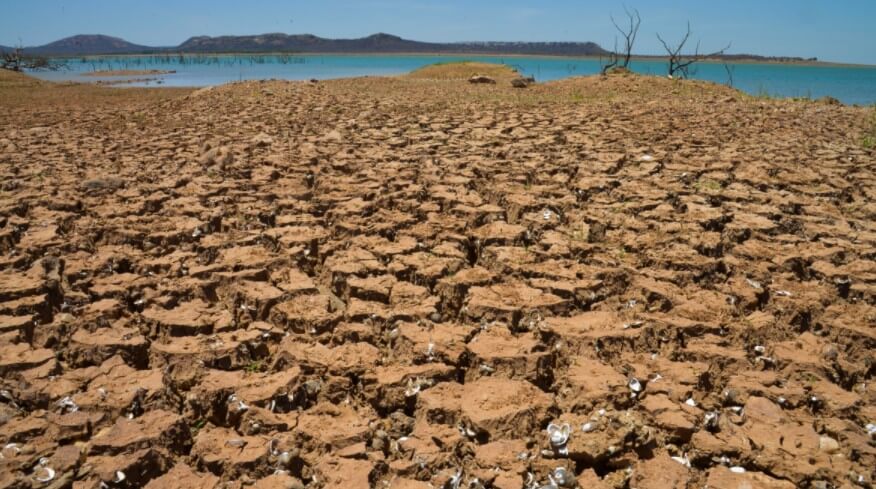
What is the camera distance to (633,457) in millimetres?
1592

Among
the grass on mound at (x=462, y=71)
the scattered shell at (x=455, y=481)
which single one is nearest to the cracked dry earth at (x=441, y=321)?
the scattered shell at (x=455, y=481)

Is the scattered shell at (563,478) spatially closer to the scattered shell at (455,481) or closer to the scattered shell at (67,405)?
the scattered shell at (455,481)

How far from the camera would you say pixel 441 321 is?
233 centimetres

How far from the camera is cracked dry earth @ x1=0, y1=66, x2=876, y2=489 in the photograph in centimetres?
161

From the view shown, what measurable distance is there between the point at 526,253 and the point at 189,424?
1.67 meters

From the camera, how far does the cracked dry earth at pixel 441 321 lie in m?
1.61

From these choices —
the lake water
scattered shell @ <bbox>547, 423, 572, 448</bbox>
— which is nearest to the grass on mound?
the lake water

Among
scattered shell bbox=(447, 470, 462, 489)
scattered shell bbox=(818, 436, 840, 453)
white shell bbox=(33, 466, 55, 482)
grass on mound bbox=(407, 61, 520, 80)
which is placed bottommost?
scattered shell bbox=(447, 470, 462, 489)

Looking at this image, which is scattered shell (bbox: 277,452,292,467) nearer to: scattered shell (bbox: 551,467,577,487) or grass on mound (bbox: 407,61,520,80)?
scattered shell (bbox: 551,467,577,487)

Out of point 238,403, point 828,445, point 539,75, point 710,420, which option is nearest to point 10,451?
point 238,403

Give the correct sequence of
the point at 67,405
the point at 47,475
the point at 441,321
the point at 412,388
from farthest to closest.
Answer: the point at 441,321, the point at 412,388, the point at 67,405, the point at 47,475

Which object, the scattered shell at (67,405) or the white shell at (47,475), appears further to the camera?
the scattered shell at (67,405)

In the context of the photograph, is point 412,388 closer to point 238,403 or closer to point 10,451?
point 238,403

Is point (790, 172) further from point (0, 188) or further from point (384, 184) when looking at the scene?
point (0, 188)
